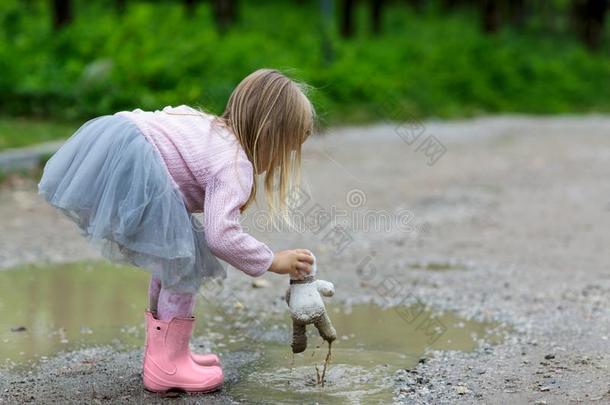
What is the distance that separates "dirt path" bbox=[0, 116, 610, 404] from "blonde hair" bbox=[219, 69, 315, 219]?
0.78 metres

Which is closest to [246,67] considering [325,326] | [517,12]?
[325,326]

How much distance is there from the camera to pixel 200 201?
3355mm

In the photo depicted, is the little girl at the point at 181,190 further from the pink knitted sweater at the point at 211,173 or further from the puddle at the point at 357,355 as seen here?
the puddle at the point at 357,355

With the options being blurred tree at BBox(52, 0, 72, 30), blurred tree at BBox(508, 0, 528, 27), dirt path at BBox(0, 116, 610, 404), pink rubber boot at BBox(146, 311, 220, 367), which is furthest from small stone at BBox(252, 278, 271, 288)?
blurred tree at BBox(508, 0, 528, 27)

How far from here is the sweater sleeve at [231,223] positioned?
3111 mm

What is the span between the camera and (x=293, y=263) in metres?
3.26

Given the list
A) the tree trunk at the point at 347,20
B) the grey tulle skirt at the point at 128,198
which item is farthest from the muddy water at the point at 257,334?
the tree trunk at the point at 347,20

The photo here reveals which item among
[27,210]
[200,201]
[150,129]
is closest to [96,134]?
[150,129]

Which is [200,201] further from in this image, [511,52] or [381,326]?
[511,52]

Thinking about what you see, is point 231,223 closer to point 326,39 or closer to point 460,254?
point 460,254

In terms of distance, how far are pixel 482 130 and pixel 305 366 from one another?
10135mm

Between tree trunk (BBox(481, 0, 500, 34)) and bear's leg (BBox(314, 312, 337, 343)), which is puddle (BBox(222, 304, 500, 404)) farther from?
tree trunk (BBox(481, 0, 500, 34))

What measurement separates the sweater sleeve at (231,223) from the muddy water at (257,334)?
1.69ft

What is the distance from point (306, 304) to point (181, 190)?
59 centimetres
